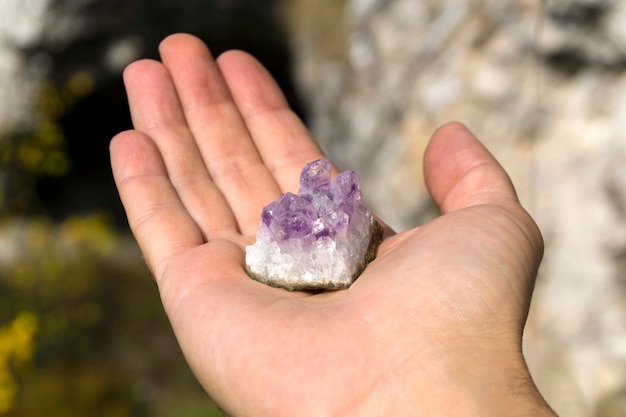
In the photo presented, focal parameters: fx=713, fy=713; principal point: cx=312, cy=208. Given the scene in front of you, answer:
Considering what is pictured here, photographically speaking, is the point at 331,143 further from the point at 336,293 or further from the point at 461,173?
the point at 336,293

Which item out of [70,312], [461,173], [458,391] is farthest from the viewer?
[70,312]

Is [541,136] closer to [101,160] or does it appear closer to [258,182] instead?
[258,182]

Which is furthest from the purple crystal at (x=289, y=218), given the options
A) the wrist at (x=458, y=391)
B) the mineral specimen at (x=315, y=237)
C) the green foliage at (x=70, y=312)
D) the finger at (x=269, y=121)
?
the green foliage at (x=70, y=312)

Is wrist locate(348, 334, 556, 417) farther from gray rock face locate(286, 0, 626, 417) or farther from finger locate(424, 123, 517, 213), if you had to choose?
gray rock face locate(286, 0, 626, 417)

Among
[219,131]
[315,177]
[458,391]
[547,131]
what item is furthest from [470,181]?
[547,131]

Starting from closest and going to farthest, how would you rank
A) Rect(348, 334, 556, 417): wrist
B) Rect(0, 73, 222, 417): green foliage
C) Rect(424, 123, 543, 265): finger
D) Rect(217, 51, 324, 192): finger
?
1. Rect(348, 334, 556, 417): wrist
2. Rect(424, 123, 543, 265): finger
3. Rect(217, 51, 324, 192): finger
4. Rect(0, 73, 222, 417): green foliage

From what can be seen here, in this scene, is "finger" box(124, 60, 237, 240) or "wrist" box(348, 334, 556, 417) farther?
"finger" box(124, 60, 237, 240)

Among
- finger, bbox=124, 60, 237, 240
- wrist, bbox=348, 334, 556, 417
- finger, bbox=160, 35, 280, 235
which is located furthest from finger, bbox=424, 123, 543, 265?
finger, bbox=124, 60, 237, 240
